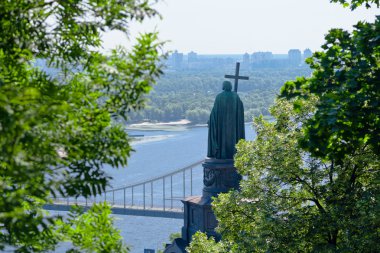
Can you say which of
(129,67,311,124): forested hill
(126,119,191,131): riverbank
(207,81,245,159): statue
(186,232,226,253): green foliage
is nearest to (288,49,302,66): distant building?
(129,67,311,124): forested hill

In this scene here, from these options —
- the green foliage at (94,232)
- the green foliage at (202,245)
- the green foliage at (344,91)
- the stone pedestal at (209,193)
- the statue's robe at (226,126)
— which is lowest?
the stone pedestal at (209,193)

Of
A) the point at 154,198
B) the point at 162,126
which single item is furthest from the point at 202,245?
the point at 162,126

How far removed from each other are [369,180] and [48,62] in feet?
15.9

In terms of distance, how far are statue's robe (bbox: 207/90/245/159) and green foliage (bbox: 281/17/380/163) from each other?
848cm

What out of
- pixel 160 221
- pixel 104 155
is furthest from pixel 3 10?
pixel 160 221

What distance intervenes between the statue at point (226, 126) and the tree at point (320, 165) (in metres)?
5.49

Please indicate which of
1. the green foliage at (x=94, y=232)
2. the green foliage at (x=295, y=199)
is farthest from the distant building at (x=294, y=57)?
the green foliage at (x=94, y=232)

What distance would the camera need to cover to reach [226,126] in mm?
15117

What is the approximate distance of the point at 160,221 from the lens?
163 ft

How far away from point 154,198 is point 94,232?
4686 centimetres

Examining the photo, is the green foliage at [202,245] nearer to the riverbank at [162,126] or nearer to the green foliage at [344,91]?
the green foliage at [344,91]

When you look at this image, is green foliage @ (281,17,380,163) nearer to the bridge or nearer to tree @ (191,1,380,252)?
tree @ (191,1,380,252)

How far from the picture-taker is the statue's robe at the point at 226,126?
15.1 m

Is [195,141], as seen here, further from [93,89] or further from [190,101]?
[93,89]
